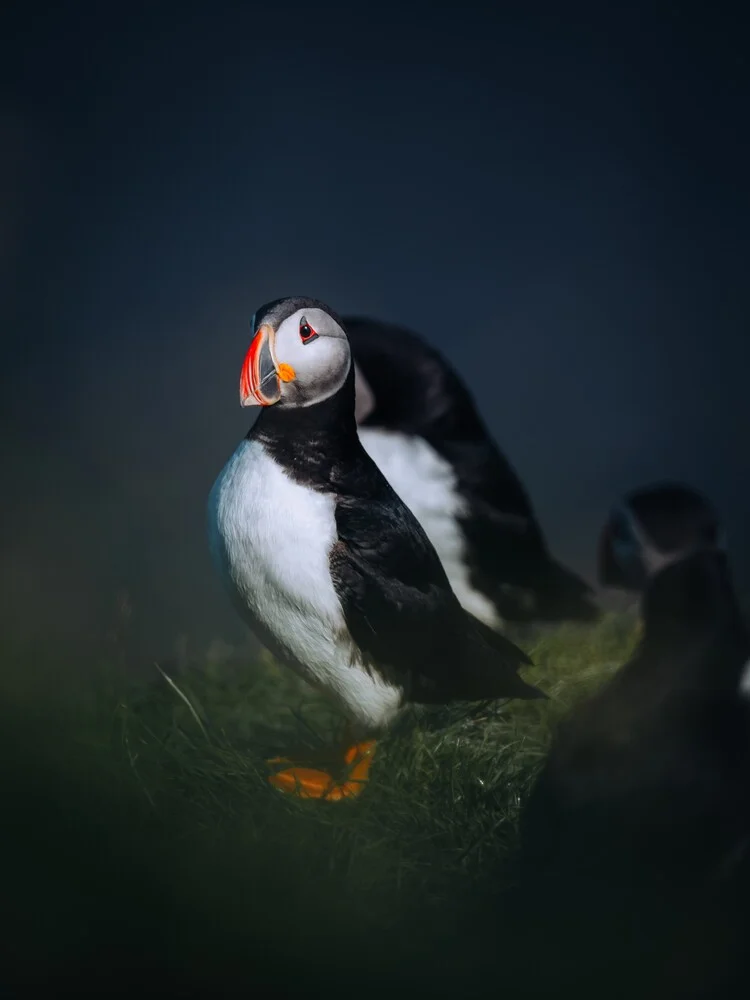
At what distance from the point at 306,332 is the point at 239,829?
700 mm

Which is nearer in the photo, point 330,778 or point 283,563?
point 283,563

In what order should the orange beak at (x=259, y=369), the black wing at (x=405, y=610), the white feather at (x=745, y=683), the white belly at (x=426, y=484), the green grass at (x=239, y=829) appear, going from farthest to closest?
the white belly at (x=426, y=484)
the black wing at (x=405, y=610)
the orange beak at (x=259, y=369)
the white feather at (x=745, y=683)
the green grass at (x=239, y=829)

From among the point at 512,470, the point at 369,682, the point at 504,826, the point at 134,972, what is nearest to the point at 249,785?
the point at 369,682

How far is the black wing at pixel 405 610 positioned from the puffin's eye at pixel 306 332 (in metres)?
0.24

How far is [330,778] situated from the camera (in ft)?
5.91

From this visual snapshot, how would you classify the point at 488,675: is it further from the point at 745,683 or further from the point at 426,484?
the point at 426,484

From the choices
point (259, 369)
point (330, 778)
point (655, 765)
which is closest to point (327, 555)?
point (259, 369)

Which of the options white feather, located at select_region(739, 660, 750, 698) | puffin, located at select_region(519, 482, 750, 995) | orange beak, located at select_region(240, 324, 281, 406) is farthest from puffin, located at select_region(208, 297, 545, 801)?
white feather, located at select_region(739, 660, 750, 698)

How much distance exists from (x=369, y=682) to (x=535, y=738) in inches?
12.7

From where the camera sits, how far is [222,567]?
5.62 ft

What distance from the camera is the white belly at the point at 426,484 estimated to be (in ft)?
7.72

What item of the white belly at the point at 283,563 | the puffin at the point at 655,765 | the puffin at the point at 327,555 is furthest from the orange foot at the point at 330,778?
the puffin at the point at 655,765

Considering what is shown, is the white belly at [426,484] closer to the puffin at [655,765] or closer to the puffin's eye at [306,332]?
the puffin's eye at [306,332]

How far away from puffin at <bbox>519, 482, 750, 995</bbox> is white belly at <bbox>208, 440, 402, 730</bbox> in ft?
1.28
